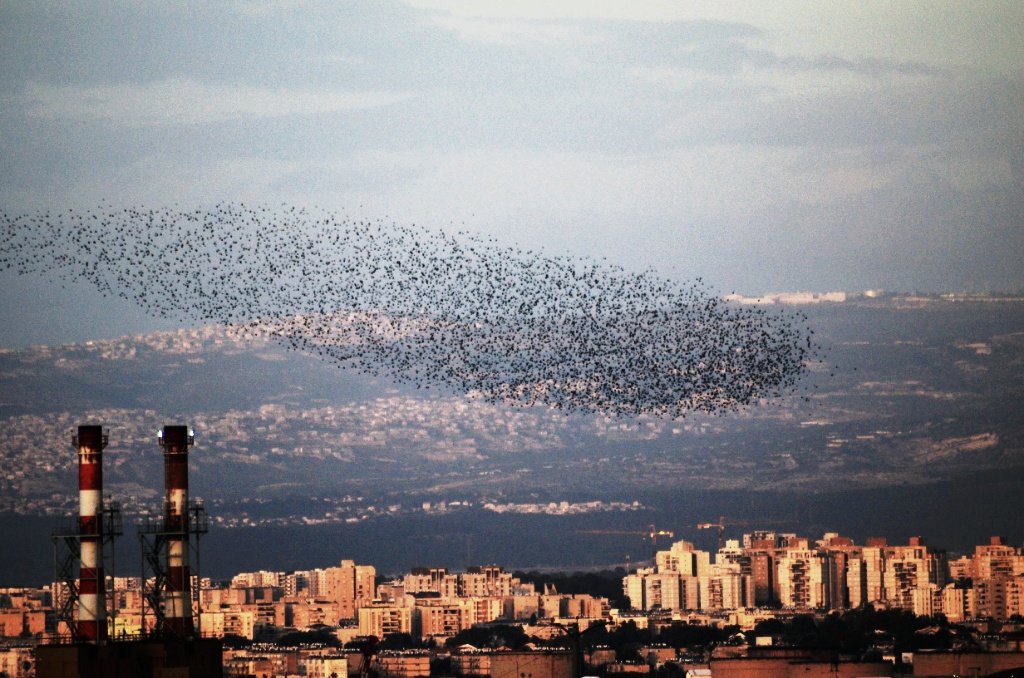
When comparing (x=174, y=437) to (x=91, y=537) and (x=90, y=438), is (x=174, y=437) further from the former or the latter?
(x=91, y=537)

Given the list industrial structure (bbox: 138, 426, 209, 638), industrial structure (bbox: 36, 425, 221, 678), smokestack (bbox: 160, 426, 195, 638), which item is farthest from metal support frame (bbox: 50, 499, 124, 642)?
smokestack (bbox: 160, 426, 195, 638)

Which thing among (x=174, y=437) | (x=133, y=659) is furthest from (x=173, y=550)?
(x=133, y=659)

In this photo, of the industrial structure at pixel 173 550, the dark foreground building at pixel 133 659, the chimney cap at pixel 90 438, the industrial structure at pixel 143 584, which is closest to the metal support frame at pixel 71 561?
the industrial structure at pixel 143 584

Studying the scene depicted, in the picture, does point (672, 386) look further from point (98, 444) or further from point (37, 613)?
point (98, 444)

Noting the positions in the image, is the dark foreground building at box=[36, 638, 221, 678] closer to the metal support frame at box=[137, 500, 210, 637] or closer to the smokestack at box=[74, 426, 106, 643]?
the smokestack at box=[74, 426, 106, 643]

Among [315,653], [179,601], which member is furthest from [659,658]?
[179,601]

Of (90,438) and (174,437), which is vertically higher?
(174,437)

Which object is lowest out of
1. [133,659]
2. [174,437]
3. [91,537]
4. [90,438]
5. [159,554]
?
[133,659]
